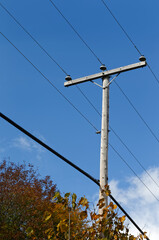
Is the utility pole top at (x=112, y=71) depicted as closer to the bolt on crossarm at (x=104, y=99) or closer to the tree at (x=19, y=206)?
the bolt on crossarm at (x=104, y=99)

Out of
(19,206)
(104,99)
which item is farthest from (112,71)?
(19,206)

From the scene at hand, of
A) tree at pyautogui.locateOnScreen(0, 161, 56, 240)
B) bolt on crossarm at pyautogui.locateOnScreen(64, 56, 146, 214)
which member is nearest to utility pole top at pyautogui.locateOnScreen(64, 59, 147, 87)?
bolt on crossarm at pyautogui.locateOnScreen(64, 56, 146, 214)

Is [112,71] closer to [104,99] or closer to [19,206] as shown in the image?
[104,99]

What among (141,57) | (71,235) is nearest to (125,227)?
(71,235)

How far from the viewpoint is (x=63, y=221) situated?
6.09 meters

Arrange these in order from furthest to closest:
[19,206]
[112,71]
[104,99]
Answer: [19,206] < [112,71] < [104,99]

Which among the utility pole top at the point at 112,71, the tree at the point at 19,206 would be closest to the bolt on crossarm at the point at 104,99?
the utility pole top at the point at 112,71

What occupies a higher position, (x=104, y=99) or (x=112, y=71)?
(x=112, y=71)

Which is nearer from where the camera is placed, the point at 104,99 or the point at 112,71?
the point at 104,99

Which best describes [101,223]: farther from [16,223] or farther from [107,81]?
[16,223]

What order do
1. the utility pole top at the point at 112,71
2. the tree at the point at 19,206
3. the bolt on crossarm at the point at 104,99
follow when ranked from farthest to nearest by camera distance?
the tree at the point at 19,206
the utility pole top at the point at 112,71
the bolt on crossarm at the point at 104,99

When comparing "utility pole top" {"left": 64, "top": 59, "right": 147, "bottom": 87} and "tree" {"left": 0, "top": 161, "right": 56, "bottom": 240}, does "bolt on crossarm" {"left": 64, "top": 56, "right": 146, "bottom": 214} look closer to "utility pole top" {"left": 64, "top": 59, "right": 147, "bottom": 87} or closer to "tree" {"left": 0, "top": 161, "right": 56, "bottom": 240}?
"utility pole top" {"left": 64, "top": 59, "right": 147, "bottom": 87}

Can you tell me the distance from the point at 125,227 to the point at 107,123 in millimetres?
4061

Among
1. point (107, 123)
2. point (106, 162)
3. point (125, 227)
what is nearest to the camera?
A: point (125, 227)
